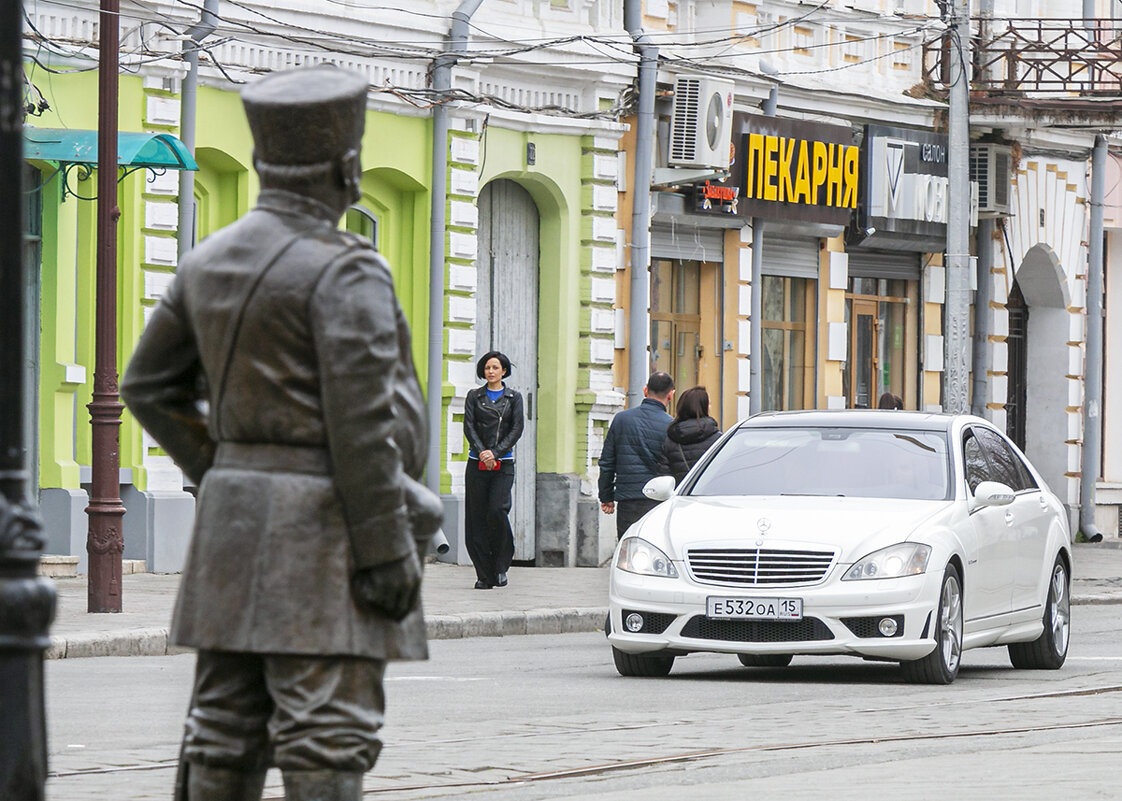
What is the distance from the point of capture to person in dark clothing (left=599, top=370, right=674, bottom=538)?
1906 centimetres

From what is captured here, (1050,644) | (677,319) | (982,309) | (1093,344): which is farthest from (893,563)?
(1093,344)

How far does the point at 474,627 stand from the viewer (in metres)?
18.0

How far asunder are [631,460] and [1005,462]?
13.7ft

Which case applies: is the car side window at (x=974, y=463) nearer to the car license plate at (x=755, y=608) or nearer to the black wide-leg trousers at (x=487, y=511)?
the car license plate at (x=755, y=608)

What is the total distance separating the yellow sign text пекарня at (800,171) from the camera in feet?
94.2

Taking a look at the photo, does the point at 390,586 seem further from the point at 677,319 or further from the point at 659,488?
the point at 677,319

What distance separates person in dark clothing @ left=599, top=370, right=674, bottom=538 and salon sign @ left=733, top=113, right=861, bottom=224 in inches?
378

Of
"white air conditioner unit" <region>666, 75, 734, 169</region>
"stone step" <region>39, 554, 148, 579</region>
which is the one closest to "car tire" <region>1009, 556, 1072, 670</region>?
"stone step" <region>39, 554, 148, 579</region>

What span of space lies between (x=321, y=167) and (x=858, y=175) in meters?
25.6

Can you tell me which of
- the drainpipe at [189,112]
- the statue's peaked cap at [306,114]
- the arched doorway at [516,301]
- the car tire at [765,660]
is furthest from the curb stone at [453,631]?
the statue's peaked cap at [306,114]

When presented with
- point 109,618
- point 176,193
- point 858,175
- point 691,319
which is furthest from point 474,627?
point 858,175

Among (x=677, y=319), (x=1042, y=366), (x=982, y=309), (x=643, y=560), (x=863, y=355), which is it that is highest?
(x=982, y=309)

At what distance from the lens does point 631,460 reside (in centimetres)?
1906

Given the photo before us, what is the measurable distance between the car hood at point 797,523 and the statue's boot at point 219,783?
822 cm
